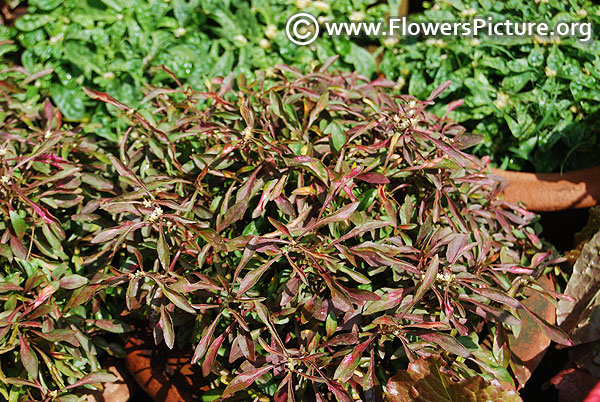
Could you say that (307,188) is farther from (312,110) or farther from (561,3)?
(561,3)

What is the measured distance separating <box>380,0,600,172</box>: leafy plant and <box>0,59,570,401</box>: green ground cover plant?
0.59 m

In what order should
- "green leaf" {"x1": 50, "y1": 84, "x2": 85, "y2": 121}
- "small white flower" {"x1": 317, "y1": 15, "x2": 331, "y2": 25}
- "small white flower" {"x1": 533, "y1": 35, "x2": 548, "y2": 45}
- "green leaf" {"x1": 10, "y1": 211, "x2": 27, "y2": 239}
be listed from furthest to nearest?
"small white flower" {"x1": 317, "y1": 15, "x2": 331, "y2": 25}, "small white flower" {"x1": 533, "y1": 35, "x2": 548, "y2": 45}, "green leaf" {"x1": 50, "y1": 84, "x2": 85, "y2": 121}, "green leaf" {"x1": 10, "y1": 211, "x2": 27, "y2": 239}

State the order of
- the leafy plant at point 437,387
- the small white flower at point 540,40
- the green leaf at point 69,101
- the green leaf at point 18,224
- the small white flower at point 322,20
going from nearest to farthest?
the leafy plant at point 437,387, the green leaf at point 18,224, the green leaf at point 69,101, the small white flower at point 540,40, the small white flower at point 322,20

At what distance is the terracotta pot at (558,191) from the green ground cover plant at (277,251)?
45 centimetres

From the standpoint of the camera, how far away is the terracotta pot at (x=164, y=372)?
1.79 metres

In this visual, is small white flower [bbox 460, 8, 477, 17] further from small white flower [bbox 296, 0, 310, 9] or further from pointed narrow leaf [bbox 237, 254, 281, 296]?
pointed narrow leaf [bbox 237, 254, 281, 296]

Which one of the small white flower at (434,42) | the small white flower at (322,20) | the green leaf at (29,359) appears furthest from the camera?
the small white flower at (322,20)

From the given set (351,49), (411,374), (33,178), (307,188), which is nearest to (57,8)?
(33,178)

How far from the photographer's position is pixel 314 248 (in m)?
1.53

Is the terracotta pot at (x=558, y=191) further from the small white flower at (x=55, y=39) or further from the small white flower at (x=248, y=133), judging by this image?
the small white flower at (x=55, y=39)

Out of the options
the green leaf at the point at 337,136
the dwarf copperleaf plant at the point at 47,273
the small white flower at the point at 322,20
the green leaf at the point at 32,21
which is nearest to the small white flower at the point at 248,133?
the green leaf at the point at 337,136

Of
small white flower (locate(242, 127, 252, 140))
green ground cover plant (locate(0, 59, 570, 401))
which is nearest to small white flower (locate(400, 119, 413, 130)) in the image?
green ground cover plant (locate(0, 59, 570, 401))

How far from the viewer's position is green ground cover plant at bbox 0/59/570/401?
154 cm

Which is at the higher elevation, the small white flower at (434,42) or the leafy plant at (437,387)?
the small white flower at (434,42)
